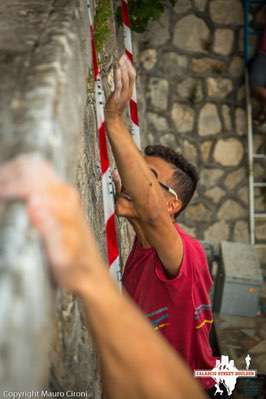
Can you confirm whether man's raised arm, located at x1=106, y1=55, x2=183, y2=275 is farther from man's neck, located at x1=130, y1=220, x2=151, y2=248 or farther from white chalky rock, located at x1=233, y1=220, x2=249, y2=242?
white chalky rock, located at x1=233, y1=220, x2=249, y2=242

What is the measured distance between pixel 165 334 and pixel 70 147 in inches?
56.5

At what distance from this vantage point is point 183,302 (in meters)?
2.29

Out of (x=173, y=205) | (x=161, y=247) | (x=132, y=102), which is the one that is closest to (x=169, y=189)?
(x=173, y=205)

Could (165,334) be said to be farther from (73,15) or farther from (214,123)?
(214,123)

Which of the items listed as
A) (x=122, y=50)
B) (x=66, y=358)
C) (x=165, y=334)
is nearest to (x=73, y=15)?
(x=66, y=358)

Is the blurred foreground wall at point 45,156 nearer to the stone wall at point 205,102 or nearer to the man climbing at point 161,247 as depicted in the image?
the man climbing at point 161,247

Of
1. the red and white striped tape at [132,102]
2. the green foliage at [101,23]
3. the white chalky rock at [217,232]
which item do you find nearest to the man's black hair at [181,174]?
the green foliage at [101,23]

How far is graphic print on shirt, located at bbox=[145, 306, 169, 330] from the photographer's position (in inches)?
92.3

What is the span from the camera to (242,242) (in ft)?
19.9

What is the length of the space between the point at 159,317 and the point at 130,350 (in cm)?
154

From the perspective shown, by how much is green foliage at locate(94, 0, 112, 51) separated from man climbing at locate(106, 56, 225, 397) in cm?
55

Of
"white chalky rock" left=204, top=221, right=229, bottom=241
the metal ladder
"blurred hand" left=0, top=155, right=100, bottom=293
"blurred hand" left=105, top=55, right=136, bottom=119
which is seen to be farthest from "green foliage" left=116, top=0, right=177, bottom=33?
"blurred hand" left=0, top=155, right=100, bottom=293

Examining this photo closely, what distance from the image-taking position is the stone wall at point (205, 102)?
217 inches

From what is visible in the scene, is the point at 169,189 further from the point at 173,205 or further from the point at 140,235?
the point at 140,235
